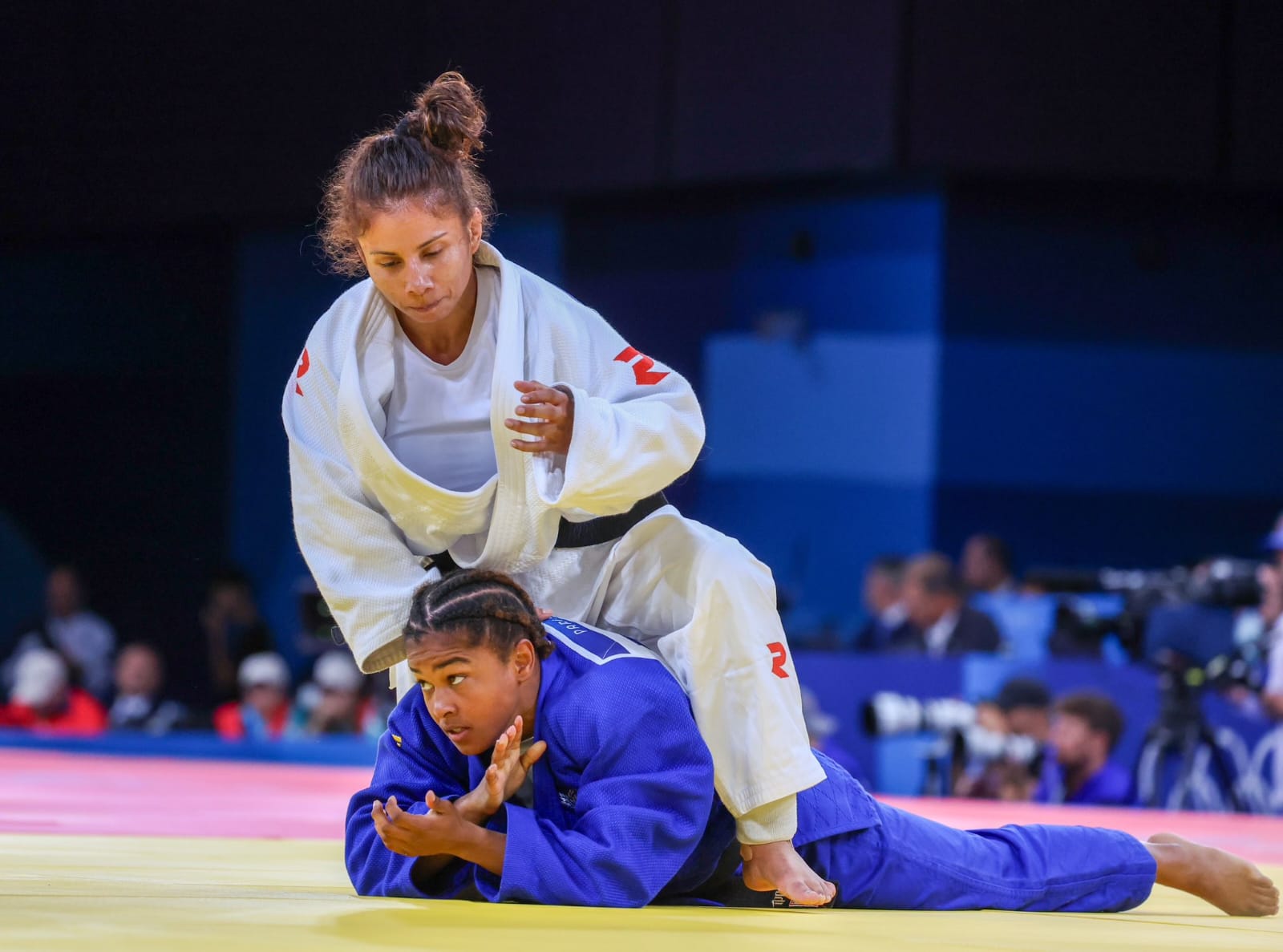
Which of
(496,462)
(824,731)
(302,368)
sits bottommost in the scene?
(824,731)

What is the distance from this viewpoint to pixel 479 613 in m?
2.04

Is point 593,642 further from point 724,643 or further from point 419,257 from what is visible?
point 419,257

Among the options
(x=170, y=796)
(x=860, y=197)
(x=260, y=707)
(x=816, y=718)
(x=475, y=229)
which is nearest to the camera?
(x=475, y=229)

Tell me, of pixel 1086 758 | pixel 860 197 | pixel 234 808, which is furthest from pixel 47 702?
pixel 1086 758

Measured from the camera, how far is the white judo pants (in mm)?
2092

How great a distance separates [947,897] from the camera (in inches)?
88.5

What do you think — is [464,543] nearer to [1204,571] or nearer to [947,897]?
[947,897]

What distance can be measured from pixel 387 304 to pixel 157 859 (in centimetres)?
104

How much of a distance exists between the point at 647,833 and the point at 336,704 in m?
4.67

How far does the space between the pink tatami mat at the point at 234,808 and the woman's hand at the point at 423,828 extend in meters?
1.54

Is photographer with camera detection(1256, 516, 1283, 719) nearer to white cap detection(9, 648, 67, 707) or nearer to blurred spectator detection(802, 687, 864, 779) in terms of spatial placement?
blurred spectator detection(802, 687, 864, 779)

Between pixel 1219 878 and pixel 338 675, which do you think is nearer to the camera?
pixel 1219 878

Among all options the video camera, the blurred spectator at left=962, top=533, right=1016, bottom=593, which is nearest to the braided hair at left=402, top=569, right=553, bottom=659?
the video camera

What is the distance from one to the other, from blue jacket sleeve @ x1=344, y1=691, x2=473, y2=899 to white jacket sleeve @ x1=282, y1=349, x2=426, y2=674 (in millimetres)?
109
